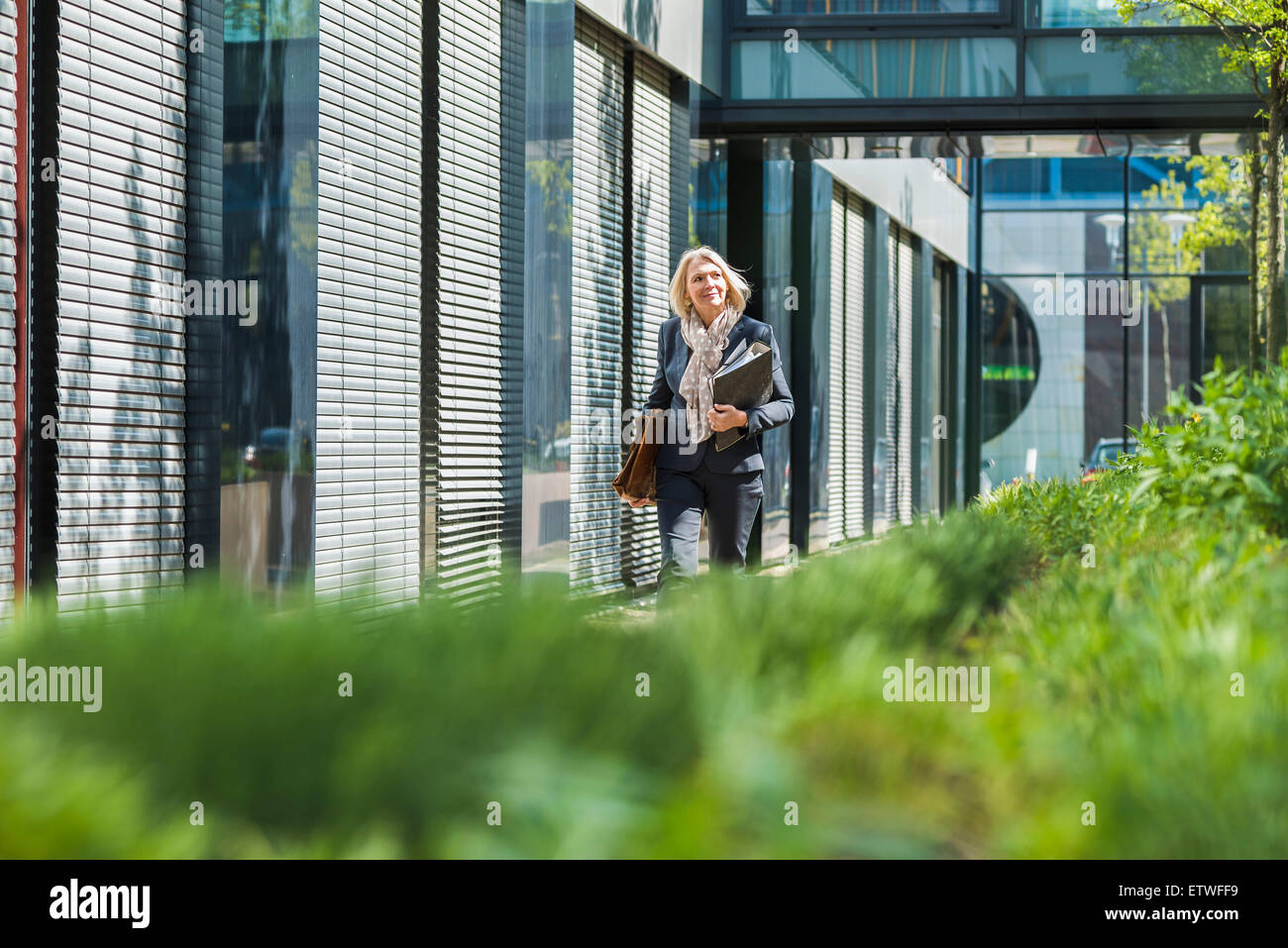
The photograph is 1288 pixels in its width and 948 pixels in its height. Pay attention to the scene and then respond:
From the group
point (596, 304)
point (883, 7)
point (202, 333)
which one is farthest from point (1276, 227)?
point (202, 333)

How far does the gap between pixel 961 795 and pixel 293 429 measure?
4622 millimetres

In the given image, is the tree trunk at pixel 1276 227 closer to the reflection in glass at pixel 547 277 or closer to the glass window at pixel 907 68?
the glass window at pixel 907 68

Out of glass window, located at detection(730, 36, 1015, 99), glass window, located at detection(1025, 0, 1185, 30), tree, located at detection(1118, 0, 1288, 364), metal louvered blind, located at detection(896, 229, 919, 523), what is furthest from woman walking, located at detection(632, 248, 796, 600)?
metal louvered blind, located at detection(896, 229, 919, 523)

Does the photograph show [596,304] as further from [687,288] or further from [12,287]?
[12,287]

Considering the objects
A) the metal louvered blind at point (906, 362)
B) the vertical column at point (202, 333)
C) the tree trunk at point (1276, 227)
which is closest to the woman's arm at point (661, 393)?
the vertical column at point (202, 333)

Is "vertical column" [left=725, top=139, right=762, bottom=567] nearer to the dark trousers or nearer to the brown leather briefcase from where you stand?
the brown leather briefcase

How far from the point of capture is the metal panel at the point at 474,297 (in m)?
7.45

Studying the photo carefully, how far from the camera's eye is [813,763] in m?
1.67

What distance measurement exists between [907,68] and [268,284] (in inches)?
252

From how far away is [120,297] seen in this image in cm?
511

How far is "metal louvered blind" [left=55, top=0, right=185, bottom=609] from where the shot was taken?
16.0ft

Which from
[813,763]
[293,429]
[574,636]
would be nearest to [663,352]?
[293,429]

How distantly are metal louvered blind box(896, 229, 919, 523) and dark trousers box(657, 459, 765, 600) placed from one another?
11662 mm
